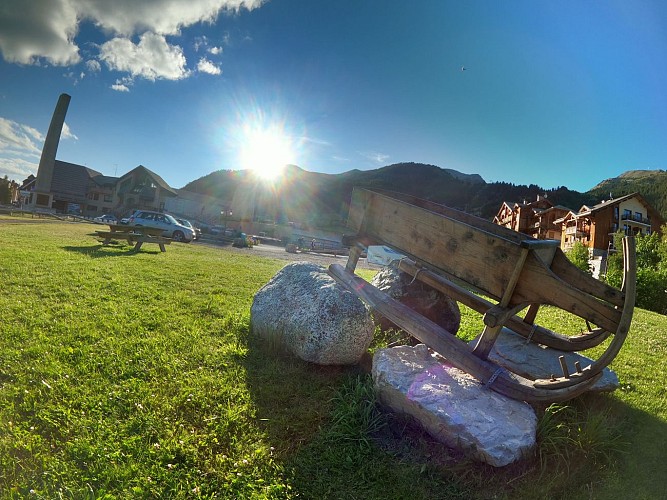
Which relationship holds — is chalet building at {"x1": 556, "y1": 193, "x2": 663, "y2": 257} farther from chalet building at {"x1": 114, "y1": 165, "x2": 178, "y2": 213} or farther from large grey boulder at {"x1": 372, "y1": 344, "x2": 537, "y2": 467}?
chalet building at {"x1": 114, "y1": 165, "x2": 178, "y2": 213}

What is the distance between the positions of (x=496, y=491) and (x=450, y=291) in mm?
2769

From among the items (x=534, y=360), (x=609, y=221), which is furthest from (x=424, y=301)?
(x=609, y=221)

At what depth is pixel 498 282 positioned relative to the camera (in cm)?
360

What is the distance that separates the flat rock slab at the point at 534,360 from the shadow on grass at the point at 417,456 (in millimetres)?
516

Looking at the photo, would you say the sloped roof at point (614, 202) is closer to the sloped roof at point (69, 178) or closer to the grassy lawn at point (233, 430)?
the grassy lawn at point (233, 430)

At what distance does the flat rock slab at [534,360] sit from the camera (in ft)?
15.2

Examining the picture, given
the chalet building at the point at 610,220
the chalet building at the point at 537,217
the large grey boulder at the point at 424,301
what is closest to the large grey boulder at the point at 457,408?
the large grey boulder at the point at 424,301

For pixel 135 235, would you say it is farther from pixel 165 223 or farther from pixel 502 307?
pixel 502 307

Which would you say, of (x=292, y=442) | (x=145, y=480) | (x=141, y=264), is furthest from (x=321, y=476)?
(x=141, y=264)

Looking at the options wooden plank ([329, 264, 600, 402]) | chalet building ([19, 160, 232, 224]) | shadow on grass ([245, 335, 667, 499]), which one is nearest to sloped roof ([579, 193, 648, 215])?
shadow on grass ([245, 335, 667, 499])

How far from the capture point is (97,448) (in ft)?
9.38

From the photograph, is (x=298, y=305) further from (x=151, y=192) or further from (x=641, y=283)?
(x=151, y=192)

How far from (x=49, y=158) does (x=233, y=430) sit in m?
77.0

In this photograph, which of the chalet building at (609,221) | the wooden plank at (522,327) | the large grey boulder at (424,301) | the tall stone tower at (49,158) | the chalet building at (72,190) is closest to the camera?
the wooden plank at (522,327)
